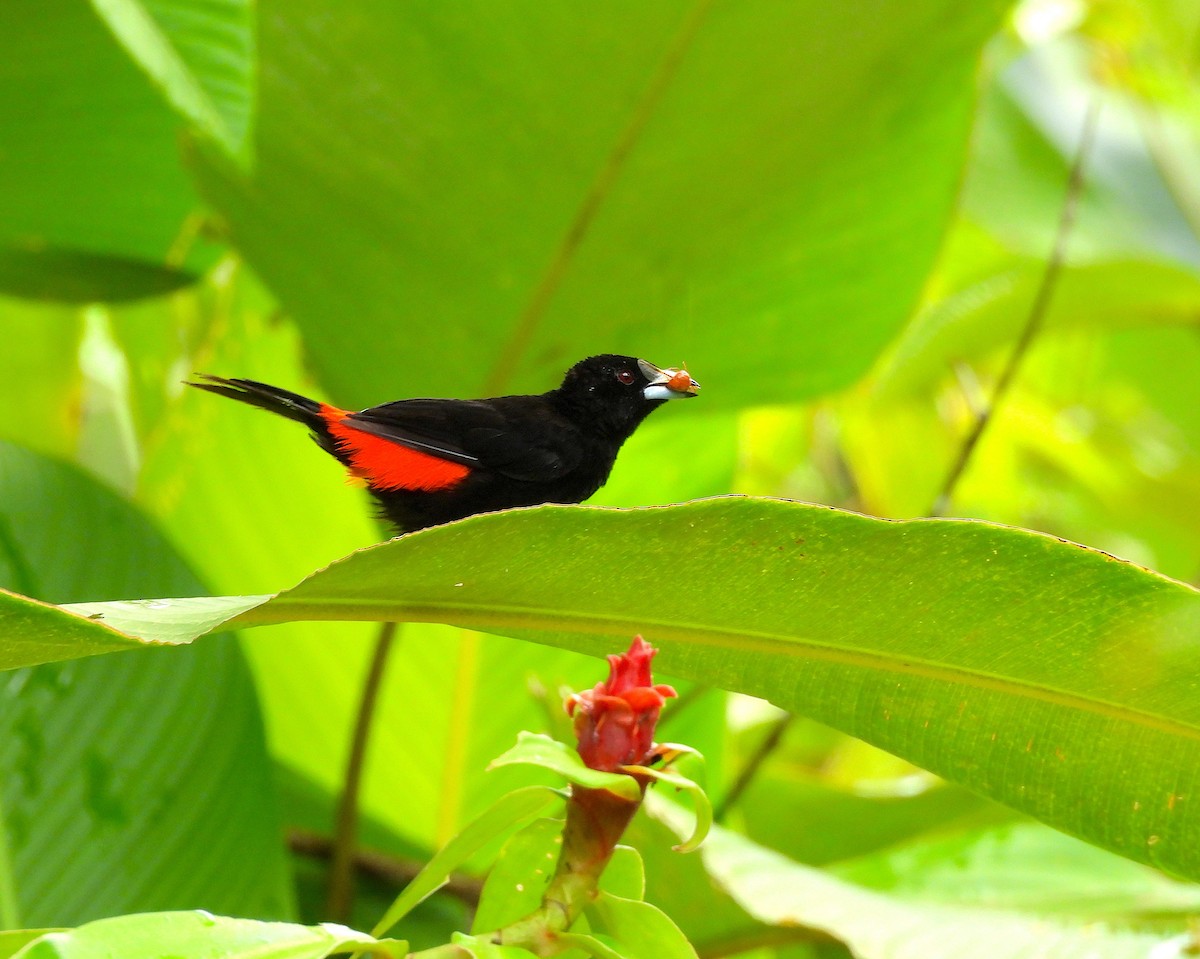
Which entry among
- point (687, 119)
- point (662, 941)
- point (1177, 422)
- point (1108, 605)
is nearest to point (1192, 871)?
point (1108, 605)

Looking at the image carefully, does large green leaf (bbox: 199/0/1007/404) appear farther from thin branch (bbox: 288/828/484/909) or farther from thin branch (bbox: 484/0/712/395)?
thin branch (bbox: 288/828/484/909)

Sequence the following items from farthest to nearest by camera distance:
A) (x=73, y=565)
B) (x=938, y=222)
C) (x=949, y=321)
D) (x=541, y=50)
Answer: (x=949, y=321)
(x=938, y=222)
(x=541, y=50)
(x=73, y=565)

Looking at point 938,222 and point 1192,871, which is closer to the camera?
point 1192,871

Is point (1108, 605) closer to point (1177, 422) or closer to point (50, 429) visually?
point (50, 429)

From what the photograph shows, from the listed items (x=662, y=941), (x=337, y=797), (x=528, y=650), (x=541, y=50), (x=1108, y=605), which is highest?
(x=541, y=50)

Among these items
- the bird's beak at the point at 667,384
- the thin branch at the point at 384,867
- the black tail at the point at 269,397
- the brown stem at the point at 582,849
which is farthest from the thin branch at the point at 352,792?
the brown stem at the point at 582,849

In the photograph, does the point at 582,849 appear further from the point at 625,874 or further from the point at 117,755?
the point at 117,755

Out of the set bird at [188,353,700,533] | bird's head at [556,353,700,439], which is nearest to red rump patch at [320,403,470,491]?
bird at [188,353,700,533]
